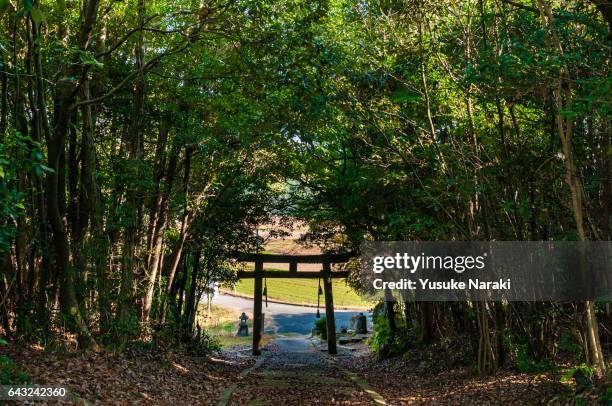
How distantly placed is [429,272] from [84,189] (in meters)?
6.52

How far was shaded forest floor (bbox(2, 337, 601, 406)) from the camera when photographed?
19.7 ft

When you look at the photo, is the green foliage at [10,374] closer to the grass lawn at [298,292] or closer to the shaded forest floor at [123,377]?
the shaded forest floor at [123,377]

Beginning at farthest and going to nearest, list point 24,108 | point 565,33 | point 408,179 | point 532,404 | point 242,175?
point 242,175 → point 408,179 → point 24,108 → point 532,404 → point 565,33

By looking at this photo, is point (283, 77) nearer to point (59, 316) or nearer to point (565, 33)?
point (565, 33)

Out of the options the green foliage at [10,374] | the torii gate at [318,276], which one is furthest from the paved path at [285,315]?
the green foliage at [10,374]

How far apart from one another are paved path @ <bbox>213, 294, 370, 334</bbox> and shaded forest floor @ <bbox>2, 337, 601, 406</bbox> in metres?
18.9

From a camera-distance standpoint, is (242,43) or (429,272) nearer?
(242,43)

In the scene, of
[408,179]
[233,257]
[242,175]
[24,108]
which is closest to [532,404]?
[408,179]

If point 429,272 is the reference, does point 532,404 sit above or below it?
below

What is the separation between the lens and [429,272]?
36.3 feet

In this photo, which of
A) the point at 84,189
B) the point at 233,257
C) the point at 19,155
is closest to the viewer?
the point at 19,155

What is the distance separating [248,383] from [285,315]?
24252 millimetres

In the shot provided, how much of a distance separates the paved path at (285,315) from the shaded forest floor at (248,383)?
62.0ft

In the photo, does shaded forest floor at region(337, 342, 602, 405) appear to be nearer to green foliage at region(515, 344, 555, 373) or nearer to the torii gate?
green foliage at region(515, 344, 555, 373)
